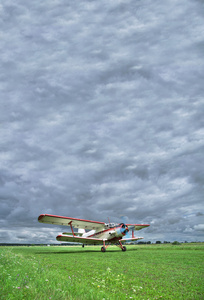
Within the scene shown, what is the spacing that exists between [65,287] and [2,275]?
75.0 inches

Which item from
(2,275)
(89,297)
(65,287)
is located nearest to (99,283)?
(65,287)

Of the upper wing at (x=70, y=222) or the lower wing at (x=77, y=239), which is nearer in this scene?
the upper wing at (x=70, y=222)

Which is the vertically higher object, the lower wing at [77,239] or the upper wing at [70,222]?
the upper wing at [70,222]

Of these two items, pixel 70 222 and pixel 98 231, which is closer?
pixel 70 222

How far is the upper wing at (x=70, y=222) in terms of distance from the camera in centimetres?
2498

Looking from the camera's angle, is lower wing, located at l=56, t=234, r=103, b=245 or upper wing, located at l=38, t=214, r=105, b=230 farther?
lower wing, located at l=56, t=234, r=103, b=245

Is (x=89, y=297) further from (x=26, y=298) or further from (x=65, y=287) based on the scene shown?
(x=26, y=298)

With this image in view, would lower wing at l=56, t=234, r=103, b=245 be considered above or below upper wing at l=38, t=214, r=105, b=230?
below

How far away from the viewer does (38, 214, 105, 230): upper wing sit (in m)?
25.0

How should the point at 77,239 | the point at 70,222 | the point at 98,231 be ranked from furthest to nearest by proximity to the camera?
the point at 98,231 → the point at 77,239 → the point at 70,222

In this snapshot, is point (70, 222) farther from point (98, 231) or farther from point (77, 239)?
point (98, 231)

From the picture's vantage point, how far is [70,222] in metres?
27.3

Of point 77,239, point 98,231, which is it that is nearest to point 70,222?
point 77,239

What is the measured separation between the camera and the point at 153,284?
729cm
